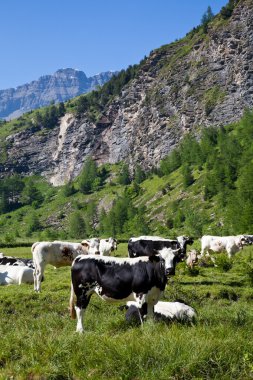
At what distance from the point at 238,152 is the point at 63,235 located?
7084 cm

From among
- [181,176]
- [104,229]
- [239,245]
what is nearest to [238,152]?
[181,176]

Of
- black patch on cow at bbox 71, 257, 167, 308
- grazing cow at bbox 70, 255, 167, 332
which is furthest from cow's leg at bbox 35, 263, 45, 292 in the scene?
black patch on cow at bbox 71, 257, 167, 308

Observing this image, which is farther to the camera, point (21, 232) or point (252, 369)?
point (21, 232)

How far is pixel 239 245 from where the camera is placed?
1369 inches

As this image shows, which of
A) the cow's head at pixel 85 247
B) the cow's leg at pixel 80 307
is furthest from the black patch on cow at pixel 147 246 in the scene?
the cow's leg at pixel 80 307

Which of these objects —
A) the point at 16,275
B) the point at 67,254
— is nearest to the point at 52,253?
the point at 67,254

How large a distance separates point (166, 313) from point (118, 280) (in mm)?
1968

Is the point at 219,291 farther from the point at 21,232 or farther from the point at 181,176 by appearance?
the point at 21,232

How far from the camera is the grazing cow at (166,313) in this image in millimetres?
11484

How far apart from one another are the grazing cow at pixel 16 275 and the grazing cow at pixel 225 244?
15.9 m

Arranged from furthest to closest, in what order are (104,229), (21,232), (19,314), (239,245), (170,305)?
1. (21,232)
2. (104,229)
3. (239,245)
4. (19,314)
5. (170,305)

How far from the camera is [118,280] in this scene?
11.4 meters

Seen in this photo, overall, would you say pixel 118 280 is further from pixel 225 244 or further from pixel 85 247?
pixel 225 244

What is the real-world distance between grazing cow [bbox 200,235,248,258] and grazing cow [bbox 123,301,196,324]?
22358 millimetres
